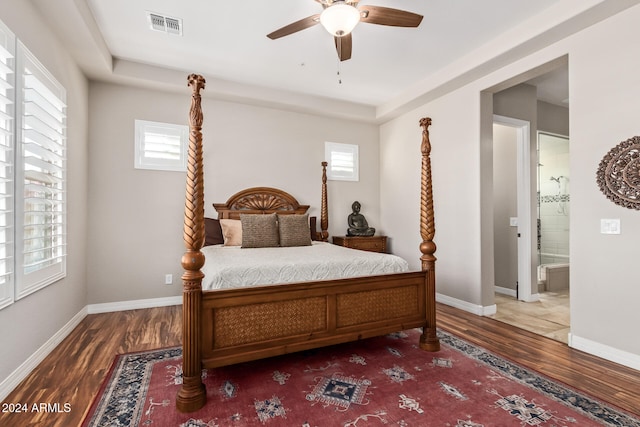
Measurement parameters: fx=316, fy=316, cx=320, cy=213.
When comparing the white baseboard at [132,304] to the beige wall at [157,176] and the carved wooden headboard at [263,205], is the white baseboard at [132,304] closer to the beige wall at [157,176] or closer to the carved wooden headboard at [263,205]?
the beige wall at [157,176]

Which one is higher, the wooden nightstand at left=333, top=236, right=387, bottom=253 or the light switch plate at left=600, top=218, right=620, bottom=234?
the light switch plate at left=600, top=218, right=620, bottom=234

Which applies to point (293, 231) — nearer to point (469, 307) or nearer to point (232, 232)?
point (232, 232)

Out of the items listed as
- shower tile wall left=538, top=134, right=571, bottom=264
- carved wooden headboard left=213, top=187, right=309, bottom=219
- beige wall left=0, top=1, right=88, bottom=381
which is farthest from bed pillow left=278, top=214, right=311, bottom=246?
shower tile wall left=538, top=134, right=571, bottom=264

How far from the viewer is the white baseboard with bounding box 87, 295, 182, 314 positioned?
3.80m

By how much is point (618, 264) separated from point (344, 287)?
87.0 inches

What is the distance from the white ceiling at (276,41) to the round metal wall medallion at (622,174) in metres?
1.14

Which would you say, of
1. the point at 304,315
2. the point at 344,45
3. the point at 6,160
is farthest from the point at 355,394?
the point at 6,160

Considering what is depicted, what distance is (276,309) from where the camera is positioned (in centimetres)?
225

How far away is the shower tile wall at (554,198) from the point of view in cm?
549

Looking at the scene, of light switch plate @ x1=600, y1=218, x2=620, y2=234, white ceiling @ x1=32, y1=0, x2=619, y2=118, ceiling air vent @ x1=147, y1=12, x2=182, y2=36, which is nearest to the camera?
light switch plate @ x1=600, y1=218, x2=620, y2=234

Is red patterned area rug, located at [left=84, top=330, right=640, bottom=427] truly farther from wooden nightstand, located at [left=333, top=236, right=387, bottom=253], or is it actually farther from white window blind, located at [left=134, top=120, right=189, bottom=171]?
white window blind, located at [left=134, top=120, right=189, bottom=171]

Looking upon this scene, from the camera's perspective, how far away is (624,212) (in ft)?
8.19

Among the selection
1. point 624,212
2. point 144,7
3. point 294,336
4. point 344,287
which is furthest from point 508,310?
point 144,7

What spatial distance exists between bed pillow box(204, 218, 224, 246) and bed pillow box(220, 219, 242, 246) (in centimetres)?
14
